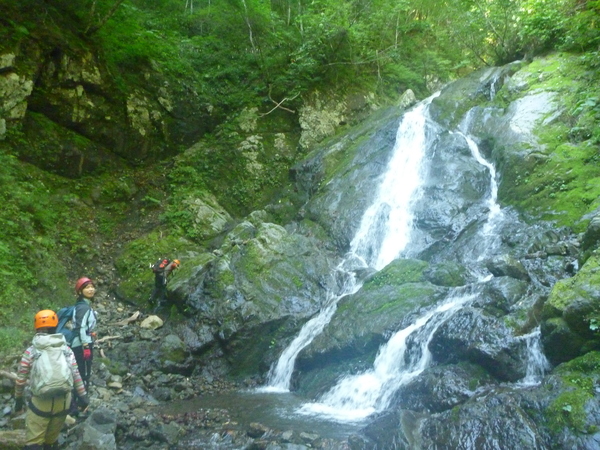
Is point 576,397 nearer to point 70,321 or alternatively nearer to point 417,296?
point 417,296

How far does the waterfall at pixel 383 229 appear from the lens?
940 cm

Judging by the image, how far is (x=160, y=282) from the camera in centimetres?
1095

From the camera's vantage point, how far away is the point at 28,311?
8555 millimetres

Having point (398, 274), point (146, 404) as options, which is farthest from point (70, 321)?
point (398, 274)

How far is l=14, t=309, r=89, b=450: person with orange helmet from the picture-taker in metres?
4.28

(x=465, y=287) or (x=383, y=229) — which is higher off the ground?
(x=383, y=229)

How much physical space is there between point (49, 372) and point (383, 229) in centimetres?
969

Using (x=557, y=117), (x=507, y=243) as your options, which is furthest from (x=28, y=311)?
(x=557, y=117)

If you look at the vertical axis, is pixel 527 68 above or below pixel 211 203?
above

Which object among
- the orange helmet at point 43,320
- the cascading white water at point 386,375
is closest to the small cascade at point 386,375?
the cascading white water at point 386,375

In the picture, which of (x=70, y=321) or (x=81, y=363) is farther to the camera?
(x=81, y=363)

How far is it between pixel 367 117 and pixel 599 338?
14296 millimetres

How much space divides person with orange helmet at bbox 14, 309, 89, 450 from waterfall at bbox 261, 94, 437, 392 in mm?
4942

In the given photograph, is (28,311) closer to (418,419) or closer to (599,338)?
(418,419)
